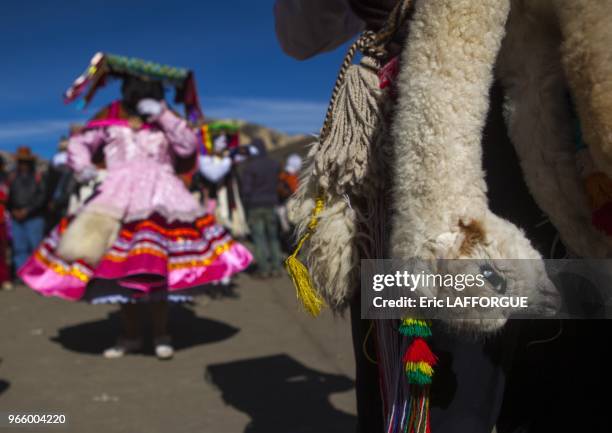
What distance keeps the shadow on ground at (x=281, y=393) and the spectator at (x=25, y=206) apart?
4.93 meters

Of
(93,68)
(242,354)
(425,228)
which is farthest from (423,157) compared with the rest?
(93,68)

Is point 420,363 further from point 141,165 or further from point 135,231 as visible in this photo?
point 141,165

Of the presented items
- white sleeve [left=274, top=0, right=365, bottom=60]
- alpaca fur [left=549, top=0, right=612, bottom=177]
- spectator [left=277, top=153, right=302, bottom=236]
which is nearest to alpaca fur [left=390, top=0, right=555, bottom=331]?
alpaca fur [left=549, top=0, right=612, bottom=177]

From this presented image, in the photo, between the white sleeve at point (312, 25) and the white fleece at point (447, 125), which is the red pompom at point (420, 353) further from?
the white sleeve at point (312, 25)

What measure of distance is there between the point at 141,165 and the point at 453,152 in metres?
3.16

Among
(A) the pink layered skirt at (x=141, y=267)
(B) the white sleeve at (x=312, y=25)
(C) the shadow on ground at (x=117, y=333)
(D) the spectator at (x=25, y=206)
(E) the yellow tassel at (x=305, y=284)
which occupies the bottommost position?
(C) the shadow on ground at (x=117, y=333)

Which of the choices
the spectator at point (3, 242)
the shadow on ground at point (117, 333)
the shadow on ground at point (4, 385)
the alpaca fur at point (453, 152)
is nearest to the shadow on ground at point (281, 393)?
the shadow on ground at point (117, 333)

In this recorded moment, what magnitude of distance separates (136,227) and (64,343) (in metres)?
1.32

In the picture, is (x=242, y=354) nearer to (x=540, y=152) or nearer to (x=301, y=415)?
(x=301, y=415)

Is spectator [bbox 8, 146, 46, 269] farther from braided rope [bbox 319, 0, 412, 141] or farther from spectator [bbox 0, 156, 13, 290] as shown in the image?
braided rope [bbox 319, 0, 412, 141]

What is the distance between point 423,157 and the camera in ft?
3.25

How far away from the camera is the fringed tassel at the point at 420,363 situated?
103cm

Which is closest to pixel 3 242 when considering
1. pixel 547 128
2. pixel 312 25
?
pixel 312 25

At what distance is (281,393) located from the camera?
318cm
